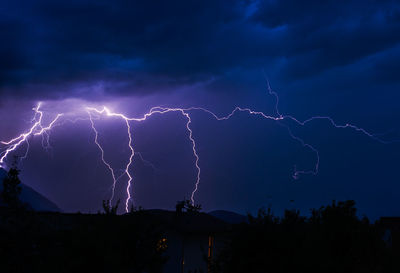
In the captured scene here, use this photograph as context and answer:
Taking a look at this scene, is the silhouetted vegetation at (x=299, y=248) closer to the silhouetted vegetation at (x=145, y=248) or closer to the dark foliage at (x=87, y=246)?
the silhouetted vegetation at (x=145, y=248)

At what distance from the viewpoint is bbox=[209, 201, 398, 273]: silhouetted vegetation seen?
8.10 metres

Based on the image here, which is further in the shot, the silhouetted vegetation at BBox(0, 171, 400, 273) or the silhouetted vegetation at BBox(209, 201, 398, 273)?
the silhouetted vegetation at BBox(209, 201, 398, 273)

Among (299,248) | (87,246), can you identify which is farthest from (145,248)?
(299,248)

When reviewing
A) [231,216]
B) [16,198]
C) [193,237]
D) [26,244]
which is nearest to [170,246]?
[193,237]

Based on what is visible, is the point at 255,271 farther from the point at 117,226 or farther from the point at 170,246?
the point at 170,246

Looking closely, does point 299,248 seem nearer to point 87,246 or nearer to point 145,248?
point 145,248

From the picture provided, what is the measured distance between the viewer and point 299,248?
816 centimetres

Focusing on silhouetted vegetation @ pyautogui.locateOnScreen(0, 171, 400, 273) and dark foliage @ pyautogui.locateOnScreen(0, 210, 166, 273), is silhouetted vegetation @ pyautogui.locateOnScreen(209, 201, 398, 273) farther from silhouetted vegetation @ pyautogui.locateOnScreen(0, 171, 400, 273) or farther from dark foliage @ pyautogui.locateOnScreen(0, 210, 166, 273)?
dark foliage @ pyautogui.locateOnScreen(0, 210, 166, 273)

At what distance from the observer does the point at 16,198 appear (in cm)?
1070

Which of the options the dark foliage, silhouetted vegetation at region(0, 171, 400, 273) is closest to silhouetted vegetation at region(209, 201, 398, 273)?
silhouetted vegetation at region(0, 171, 400, 273)

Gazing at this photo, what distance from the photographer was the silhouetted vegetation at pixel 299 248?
8102 millimetres

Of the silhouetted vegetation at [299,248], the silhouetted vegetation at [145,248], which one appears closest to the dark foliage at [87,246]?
the silhouetted vegetation at [145,248]

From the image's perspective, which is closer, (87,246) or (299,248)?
(87,246)

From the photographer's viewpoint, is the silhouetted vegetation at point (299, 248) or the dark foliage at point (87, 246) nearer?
the dark foliage at point (87, 246)
